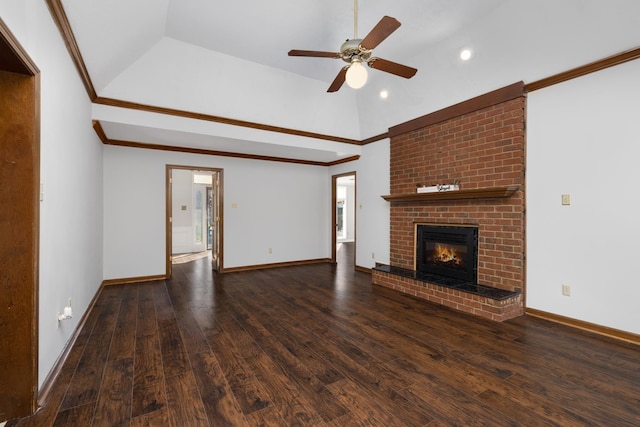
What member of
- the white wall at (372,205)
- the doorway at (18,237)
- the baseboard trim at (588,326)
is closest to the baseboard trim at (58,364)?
the doorway at (18,237)

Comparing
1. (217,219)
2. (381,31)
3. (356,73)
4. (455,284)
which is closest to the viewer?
(381,31)

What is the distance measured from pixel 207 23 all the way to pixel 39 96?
6.81ft

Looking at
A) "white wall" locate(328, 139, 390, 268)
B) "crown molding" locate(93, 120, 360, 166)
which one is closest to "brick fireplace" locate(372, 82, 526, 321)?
"white wall" locate(328, 139, 390, 268)

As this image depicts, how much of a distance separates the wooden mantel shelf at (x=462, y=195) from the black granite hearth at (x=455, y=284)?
3.68ft

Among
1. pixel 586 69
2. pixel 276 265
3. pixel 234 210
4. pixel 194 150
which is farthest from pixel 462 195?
pixel 194 150

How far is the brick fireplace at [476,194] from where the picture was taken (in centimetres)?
338

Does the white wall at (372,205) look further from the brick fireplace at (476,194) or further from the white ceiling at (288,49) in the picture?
the white ceiling at (288,49)

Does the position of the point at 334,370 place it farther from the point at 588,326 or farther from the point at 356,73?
the point at 588,326

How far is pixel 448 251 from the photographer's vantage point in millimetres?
4199

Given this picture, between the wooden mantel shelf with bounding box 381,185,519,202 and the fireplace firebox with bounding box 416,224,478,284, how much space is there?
0.43 m

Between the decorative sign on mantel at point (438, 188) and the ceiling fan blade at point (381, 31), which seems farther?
the decorative sign on mantel at point (438, 188)

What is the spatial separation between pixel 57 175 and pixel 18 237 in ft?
2.38

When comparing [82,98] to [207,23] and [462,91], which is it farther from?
[462,91]

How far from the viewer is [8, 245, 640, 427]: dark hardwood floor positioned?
1723mm
